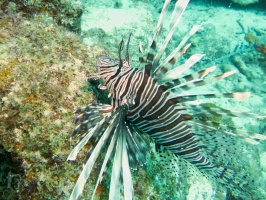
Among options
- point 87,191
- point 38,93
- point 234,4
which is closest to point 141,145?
point 87,191

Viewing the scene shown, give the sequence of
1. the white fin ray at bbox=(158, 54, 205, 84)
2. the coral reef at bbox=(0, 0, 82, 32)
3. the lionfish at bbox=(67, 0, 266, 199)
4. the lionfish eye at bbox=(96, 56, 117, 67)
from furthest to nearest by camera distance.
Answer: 1. the coral reef at bbox=(0, 0, 82, 32)
2. the lionfish eye at bbox=(96, 56, 117, 67)
3. the white fin ray at bbox=(158, 54, 205, 84)
4. the lionfish at bbox=(67, 0, 266, 199)

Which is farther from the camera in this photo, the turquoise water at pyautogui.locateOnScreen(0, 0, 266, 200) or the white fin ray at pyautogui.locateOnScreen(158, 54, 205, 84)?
the white fin ray at pyautogui.locateOnScreen(158, 54, 205, 84)

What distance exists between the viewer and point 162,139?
2707 mm

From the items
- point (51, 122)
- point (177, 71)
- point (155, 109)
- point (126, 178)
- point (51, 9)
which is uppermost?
point (51, 9)

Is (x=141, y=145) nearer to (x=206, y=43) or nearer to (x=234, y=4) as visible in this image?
(x=206, y=43)

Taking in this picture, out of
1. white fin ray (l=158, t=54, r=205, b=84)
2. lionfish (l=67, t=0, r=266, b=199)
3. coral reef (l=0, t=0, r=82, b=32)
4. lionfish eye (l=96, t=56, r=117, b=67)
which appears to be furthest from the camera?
coral reef (l=0, t=0, r=82, b=32)

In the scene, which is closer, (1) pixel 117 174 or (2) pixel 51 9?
(1) pixel 117 174

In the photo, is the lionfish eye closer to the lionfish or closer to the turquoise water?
the lionfish

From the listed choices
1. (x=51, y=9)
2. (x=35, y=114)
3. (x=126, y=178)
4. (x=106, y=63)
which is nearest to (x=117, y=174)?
(x=126, y=178)

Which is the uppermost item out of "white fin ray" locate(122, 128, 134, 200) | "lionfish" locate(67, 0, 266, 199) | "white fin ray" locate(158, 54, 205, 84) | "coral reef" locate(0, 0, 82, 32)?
"coral reef" locate(0, 0, 82, 32)

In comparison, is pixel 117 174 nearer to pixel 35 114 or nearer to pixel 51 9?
pixel 35 114

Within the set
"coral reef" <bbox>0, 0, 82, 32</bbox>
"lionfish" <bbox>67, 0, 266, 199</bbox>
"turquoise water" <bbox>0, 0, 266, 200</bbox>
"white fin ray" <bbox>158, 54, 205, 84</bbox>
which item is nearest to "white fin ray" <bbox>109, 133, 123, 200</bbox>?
"lionfish" <bbox>67, 0, 266, 199</bbox>

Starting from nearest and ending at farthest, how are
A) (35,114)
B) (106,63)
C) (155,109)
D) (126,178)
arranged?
(126,178), (35,114), (155,109), (106,63)

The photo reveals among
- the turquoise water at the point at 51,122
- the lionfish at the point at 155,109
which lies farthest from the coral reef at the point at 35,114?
the lionfish at the point at 155,109
